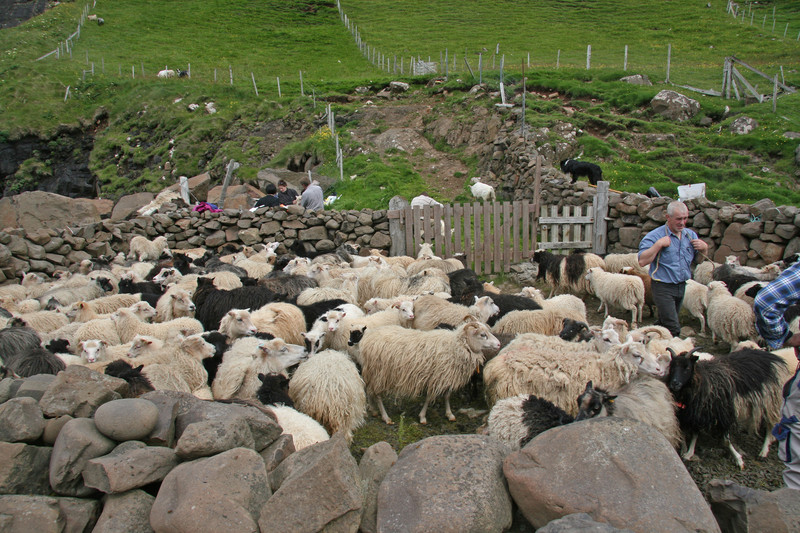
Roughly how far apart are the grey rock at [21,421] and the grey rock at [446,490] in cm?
261

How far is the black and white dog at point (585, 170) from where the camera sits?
48.4 feet

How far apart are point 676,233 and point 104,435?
281 inches

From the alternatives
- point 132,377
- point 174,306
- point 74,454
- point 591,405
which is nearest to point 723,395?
point 591,405

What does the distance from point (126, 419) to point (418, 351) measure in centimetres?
321

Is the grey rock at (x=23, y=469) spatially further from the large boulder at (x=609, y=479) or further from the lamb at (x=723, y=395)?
the lamb at (x=723, y=395)

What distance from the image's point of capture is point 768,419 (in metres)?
4.95

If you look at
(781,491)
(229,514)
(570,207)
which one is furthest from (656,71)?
(229,514)

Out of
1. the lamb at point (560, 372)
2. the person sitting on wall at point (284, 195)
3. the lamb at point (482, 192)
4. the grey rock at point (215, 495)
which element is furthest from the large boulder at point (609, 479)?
the lamb at point (482, 192)

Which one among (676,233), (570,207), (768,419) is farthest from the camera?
(570,207)

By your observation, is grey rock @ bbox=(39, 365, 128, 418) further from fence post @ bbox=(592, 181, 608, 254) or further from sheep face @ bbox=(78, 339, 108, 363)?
fence post @ bbox=(592, 181, 608, 254)

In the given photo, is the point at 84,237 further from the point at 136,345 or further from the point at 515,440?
the point at 515,440

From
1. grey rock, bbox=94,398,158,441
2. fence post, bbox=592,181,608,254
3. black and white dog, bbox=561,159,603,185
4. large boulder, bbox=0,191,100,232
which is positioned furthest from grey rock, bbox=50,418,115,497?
large boulder, bbox=0,191,100,232

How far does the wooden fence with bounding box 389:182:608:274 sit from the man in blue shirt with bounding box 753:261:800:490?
277 inches

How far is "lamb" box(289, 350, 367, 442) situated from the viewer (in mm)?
5027
